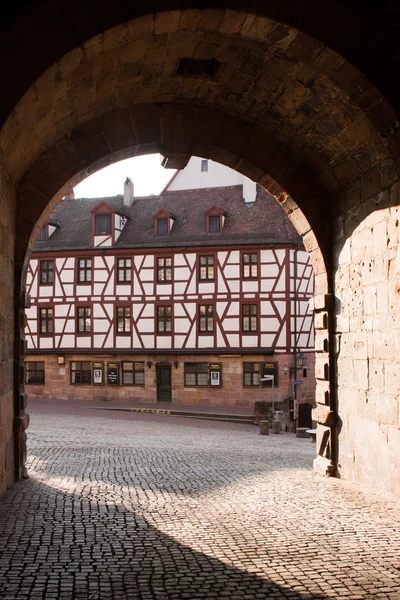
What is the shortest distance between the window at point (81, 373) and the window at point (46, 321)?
1.78 m

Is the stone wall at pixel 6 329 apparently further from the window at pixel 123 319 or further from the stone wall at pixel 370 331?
the window at pixel 123 319

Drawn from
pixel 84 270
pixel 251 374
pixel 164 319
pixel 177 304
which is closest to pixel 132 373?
pixel 164 319

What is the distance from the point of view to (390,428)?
6188mm

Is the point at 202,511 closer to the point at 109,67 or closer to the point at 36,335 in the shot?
the point at 109,67

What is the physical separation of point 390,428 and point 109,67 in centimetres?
442

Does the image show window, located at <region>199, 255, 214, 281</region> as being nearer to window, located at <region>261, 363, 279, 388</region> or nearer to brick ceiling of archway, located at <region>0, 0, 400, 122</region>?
window, located at <region>261, 363, 279, 388</region>

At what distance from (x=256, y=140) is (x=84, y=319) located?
63.3 feet

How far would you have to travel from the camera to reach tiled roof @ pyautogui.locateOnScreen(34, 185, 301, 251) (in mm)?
25203

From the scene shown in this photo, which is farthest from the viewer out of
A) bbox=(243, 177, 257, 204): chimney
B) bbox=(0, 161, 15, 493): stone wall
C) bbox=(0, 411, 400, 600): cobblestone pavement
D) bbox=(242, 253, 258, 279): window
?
bbox=(243, 177, 257, 204): chimney

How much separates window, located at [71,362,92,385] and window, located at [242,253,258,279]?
7.57 m

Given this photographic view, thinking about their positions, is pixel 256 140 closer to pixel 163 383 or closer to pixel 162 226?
pixel 163 383

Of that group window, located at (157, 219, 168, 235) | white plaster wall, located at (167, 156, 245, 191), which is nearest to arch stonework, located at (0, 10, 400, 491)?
window, located at (157, 219, 168, 235)

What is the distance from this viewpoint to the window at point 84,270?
26.3m

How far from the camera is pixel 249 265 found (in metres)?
24.6
